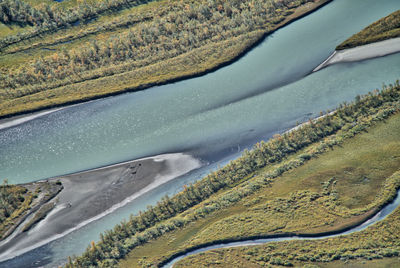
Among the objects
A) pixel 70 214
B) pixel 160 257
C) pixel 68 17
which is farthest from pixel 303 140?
pixel 68 17

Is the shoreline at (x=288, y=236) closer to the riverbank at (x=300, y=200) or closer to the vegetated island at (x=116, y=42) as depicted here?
the riverbank at (x=300, y=200)

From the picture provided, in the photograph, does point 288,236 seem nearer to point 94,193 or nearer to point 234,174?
point 234,174

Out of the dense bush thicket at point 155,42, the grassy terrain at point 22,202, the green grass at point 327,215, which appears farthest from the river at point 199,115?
the green grass at point 327,215

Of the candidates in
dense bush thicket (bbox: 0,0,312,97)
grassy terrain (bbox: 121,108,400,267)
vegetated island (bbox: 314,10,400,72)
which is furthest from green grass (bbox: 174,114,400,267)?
dense bush thicket (bbox: 0,0,312,97)

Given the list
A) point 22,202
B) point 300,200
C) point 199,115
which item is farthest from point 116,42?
point 300,200

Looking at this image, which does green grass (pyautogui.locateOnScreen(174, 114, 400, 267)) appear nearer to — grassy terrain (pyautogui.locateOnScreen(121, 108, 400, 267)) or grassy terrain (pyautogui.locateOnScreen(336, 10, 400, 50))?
grassy terrain (pyautogui.locateOnScreen(121, 108, 400, 267))

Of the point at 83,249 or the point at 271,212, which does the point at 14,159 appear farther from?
the point at 271,212
